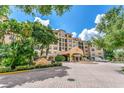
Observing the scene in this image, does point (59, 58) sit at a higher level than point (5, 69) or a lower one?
higher

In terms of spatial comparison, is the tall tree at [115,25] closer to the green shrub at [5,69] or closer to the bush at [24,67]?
the bush at [24,67]

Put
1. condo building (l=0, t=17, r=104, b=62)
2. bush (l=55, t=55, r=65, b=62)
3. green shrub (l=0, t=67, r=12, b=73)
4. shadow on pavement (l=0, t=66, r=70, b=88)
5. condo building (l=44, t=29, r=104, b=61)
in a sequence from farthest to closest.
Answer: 1. bush (l=55, t=55, r=65, b=62)
2. condo building (l=44, t=29, r=104, b=61)
3. condo building (l=0, t=17, r=104, b=62)
4. green shrub (l=0, t=67, r=12, b=73)
5. shadow on pavement (l=0, t=66, r=70, b=88)

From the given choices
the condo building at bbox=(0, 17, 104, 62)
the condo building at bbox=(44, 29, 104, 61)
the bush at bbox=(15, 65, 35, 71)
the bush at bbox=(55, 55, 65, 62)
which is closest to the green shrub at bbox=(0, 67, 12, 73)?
the bush at bbox=(15, 65, 35, 71)

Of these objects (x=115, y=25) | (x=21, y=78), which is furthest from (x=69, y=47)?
(x=21, y=78)

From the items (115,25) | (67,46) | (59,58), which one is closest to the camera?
(115,25)

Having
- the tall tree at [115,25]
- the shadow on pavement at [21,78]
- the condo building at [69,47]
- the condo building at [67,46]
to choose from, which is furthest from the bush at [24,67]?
the tall tree at [115,25]

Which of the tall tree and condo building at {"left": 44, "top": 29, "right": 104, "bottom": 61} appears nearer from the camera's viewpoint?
the tall tree

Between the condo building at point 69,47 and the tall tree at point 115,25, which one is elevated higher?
the tall tree at point 115,25

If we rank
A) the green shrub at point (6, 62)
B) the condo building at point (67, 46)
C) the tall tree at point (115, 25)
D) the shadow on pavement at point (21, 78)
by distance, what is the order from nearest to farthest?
the shadow on pavement at point (21, 78)
the tall tree at point (115, 25)
the green shrub at point (6, 62)
the condo building at point (67, 46)

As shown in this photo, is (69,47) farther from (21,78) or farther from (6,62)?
(21,78)

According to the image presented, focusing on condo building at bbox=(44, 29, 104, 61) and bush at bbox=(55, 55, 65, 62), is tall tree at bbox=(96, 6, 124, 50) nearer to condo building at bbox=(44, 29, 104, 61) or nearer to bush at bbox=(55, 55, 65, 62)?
condo building at bbox=(44, 29, 104, 61)

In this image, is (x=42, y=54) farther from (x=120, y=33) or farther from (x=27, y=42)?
Answer: (x=120, y=33)

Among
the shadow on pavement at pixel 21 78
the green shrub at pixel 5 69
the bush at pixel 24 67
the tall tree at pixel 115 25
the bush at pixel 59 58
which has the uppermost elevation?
the tall tree at pixel 115 25
